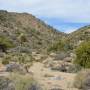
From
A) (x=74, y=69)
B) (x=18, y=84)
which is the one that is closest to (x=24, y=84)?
(x=18, y=84)

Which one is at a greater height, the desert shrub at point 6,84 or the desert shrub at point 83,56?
the desert shrub at point 83,56

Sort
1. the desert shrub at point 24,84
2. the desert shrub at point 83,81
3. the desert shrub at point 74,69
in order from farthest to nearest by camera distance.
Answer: the desert shrub at point 74,69 → the desert shrub at point 83,81 → the desert shrub at point 24,84

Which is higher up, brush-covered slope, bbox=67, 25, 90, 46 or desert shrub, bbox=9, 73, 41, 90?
brush-covered slope, bbox=67, 25, 90, 46

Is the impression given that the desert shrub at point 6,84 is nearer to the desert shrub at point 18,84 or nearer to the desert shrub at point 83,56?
the desert shrub at point 18,84

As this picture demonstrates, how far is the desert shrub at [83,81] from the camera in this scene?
17.1 metres

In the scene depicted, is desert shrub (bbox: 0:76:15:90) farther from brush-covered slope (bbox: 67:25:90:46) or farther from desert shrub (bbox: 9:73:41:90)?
brush-covered slope (bbox: 67:25:90:46)

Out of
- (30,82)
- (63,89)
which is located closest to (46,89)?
(63,89)

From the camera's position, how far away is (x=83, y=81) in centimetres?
1742

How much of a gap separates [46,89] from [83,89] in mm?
1847

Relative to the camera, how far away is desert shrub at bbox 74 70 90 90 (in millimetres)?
17062

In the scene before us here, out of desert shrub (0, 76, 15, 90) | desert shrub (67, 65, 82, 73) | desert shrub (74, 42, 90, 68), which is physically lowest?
desert shrub (67, 65, 82, 73)

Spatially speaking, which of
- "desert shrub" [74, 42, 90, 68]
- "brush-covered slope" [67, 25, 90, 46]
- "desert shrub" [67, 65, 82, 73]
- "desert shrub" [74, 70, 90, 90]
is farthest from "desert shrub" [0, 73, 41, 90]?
"brush-covered slope" [67, 25, 90, 46]

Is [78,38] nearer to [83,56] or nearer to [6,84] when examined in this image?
[83,56]

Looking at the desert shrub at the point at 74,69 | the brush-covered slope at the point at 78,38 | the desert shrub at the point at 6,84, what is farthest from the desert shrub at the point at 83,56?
the brush-covered slope at the point at 78,38
